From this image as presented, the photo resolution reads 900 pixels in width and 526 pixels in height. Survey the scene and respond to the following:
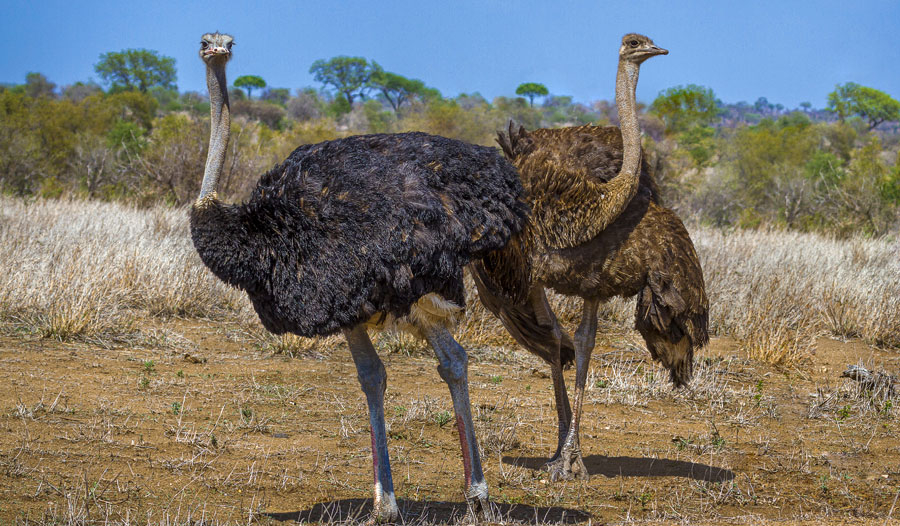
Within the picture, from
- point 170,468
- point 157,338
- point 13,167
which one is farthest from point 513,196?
point 13,167

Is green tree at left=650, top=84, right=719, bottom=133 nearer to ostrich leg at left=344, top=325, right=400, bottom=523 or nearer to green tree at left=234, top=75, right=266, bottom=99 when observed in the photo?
ostrich leg at left=344, top=325, right=400, bottom=523

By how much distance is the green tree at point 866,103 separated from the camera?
46.5 meters

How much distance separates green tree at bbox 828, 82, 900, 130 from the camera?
152 ft

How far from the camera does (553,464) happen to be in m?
4.68

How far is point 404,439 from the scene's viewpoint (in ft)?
16.7

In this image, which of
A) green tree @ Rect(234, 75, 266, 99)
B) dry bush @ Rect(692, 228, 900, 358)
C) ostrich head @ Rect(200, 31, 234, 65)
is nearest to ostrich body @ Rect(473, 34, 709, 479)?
ostrich head @ Rect(200, 31, 234, 65)

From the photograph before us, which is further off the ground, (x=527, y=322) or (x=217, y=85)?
(x=217, y=85)

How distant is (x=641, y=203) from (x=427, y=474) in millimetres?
1637

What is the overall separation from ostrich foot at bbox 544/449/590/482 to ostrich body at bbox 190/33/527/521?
94 cm

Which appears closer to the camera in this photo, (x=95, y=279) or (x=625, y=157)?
(x=625, y=157)

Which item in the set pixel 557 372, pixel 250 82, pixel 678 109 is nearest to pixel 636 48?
pixel 557 372

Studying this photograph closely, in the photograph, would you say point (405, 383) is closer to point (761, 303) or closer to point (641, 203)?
point (641, 203)

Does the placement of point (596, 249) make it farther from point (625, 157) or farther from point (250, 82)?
point (250, 82)

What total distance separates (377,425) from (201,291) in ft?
14.0
